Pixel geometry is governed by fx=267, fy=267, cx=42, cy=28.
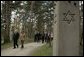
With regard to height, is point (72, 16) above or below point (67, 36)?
above

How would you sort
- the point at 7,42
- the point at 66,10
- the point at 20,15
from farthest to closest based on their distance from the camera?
the point at 20,15
the point at 7,42
the point at 66,10

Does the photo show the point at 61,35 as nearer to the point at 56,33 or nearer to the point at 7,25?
the point at 56,33

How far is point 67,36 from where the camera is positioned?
16.4 metres

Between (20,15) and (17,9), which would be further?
(20,15)

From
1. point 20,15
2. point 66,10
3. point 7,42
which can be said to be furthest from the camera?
point 20,15

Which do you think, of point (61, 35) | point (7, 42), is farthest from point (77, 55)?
point (7, 42)

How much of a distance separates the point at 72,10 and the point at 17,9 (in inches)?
701

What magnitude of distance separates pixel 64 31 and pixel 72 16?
1038 millimetres

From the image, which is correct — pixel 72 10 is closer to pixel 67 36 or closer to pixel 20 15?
pixel 67 36

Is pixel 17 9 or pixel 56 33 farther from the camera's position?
pixel 17 9

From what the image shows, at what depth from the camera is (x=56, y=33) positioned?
653 inches

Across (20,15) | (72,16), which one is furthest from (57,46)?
(20,15)

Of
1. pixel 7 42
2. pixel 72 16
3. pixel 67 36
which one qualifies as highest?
pixel 72 16

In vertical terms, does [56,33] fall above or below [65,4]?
below
